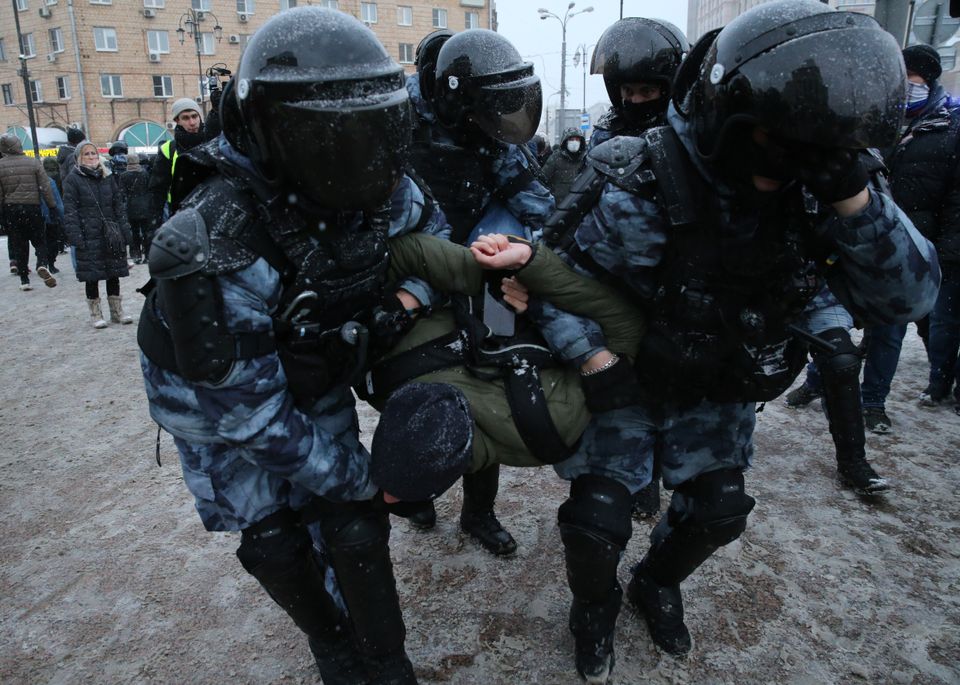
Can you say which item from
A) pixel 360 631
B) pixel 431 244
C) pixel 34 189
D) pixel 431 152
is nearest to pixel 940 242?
pixel 431 152

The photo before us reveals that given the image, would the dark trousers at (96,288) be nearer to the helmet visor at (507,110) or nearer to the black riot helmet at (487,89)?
the black riot helmet at (487,89)

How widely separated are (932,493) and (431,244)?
2917 mm

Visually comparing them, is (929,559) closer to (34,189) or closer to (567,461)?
(567,461)

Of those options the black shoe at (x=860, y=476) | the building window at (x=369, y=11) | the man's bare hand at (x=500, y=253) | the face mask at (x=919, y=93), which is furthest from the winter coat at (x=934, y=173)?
the building window at (x=369, y=11)

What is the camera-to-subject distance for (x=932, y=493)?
3.21m

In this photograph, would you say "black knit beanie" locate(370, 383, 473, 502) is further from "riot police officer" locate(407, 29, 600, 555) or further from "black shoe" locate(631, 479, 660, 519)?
"black shoe" locate(631, 479, 660, 519)

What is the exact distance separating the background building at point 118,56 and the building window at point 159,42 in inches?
2.2

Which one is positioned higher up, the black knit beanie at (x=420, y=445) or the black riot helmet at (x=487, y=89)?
the black riot helmet at (x=487, y=89)

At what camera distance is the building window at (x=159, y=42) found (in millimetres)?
35562

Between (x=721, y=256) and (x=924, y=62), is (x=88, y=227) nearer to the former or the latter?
(x=721, y=256)

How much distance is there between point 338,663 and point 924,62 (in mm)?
4533

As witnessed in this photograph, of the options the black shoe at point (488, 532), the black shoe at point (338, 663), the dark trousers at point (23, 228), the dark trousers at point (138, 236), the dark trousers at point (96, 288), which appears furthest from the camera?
the dark trousers at point (138, 236)

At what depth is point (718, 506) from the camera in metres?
2.02

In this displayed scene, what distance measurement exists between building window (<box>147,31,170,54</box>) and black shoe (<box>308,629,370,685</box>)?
41.5 meters
